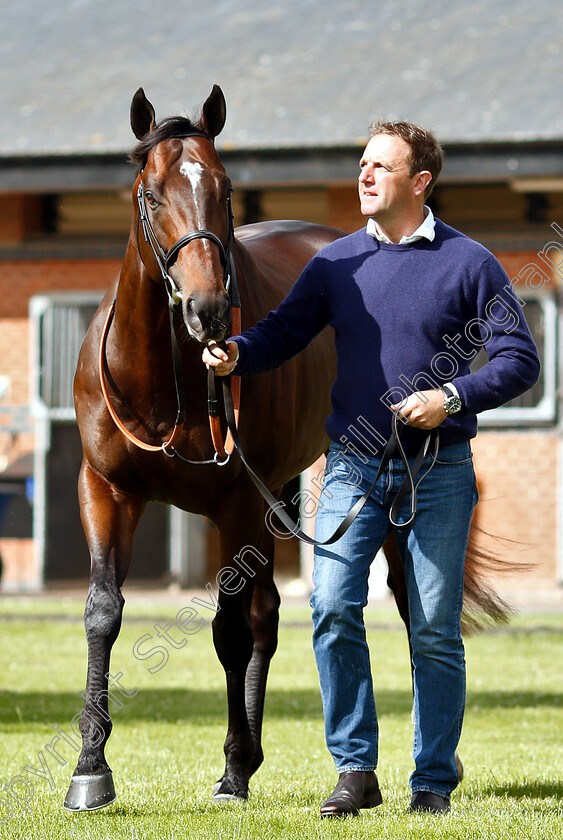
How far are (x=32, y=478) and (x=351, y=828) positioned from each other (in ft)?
38.3

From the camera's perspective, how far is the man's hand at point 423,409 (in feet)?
12.7

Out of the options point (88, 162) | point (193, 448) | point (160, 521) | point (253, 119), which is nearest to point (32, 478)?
point (160, 521)

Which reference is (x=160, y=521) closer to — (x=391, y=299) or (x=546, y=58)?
(x=546, y=58)

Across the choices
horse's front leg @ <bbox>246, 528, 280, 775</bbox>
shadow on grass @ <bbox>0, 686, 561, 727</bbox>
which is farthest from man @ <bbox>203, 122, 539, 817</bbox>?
shadow on grass @ <bbox>0, 686, 561, 727</bbox>

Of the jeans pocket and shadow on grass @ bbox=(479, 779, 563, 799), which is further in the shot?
shadow on grass @ bbox=(479, 779, 563, 799)

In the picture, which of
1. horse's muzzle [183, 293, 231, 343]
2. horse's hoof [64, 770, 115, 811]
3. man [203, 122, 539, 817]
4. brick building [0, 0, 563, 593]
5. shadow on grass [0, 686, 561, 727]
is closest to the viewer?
horse's muzzle [183, 293, 231, 343]

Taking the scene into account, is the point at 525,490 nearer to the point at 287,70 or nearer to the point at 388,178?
the point at 287,70

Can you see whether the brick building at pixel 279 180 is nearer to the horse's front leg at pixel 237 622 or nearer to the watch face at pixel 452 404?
the horse's front leg at pixel 237 622

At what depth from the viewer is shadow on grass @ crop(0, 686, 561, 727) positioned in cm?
692

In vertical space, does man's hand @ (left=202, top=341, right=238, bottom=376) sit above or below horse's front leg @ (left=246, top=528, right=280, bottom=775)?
above

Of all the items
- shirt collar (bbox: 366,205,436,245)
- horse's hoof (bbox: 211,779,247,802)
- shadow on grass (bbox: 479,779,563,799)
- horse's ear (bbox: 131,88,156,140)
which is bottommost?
shadow on grass (bbox: 479,779,563,799)

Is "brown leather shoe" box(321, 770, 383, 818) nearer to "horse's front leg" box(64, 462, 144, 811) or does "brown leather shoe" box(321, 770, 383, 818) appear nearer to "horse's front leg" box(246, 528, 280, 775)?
"horse's front leg" box(64, 462, 144, 811)

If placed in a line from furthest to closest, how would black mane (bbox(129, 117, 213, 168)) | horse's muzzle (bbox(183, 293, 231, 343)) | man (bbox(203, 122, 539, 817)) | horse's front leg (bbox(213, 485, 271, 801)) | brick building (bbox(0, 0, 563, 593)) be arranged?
brick building (bbox(0, 0, 563, 593)) → horse's front leg (bbox(213, 485, 271, 801)) → black mane (bbox(129, 117, 213, 168)) → man (bbox(203, 122, 539, 817)) → horse's muzzle (bbox(183, 293, 231, 343))

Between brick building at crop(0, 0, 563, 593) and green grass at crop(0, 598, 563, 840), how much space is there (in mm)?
3434
